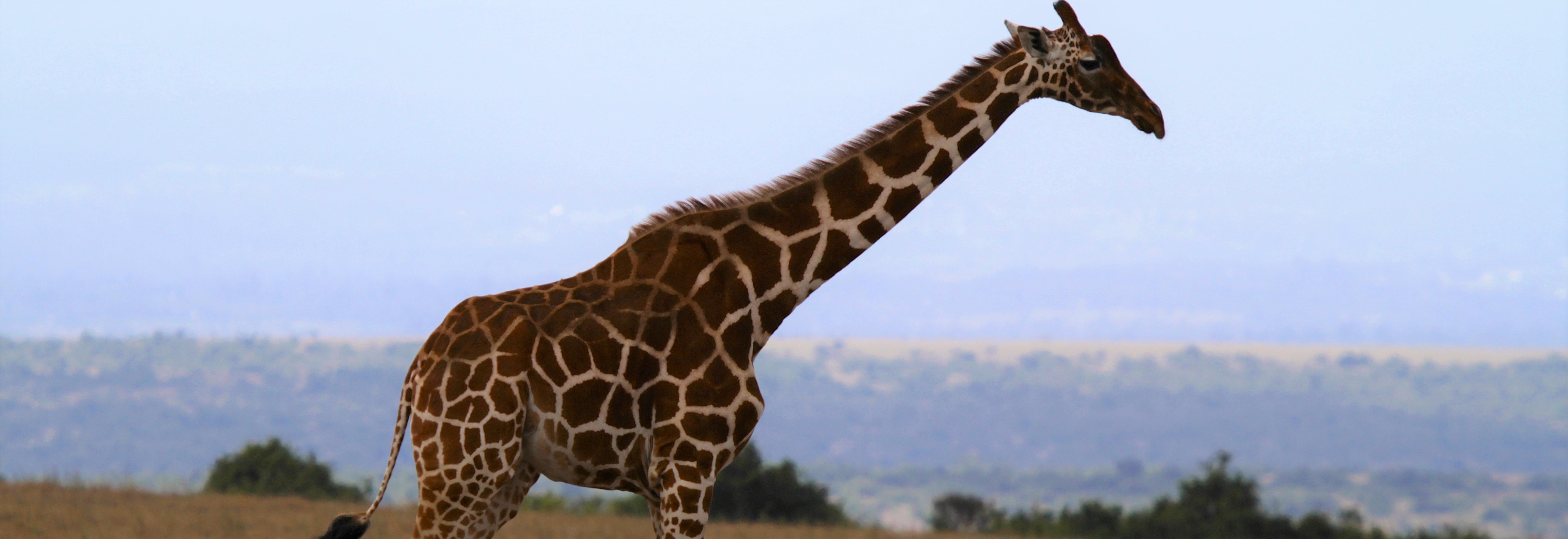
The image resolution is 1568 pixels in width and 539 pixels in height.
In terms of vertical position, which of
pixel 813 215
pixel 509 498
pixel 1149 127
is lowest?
pixel 509 498

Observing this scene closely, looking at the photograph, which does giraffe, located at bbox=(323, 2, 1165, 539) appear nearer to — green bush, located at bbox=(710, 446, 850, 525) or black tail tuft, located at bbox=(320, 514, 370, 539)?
black tail tuft, located at bbox=(320, 514, 370, 539)

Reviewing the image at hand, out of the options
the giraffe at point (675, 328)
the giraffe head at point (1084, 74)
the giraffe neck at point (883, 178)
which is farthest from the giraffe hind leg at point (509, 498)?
the giraffe head at point (1084, 74)

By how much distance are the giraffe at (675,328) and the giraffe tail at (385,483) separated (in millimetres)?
13

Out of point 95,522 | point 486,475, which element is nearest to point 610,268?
point 486,475

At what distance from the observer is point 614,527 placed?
15406 millimetres

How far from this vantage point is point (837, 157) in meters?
7.66

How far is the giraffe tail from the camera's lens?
697cm

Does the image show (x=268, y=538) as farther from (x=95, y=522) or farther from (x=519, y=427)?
(x=519, y=427)

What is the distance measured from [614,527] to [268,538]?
14.5ft

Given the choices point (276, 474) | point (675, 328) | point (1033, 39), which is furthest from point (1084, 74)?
point (276, 474)

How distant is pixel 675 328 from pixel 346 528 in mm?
2337

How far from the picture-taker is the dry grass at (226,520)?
476 inches

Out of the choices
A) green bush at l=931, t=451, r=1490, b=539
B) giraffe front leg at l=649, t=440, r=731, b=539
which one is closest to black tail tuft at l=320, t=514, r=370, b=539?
giraffe front leg at l=649, t=440, r=731, b=539

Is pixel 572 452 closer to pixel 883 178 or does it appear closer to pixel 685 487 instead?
pixel 685 487
